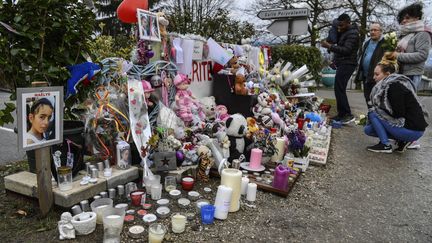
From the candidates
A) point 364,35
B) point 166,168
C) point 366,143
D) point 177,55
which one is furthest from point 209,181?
point 364,35

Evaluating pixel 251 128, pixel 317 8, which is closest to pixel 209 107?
pixel 251 128

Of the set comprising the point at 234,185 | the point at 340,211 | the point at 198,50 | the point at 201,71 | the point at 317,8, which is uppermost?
the point at 317,8

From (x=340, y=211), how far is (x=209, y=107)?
2026 mm

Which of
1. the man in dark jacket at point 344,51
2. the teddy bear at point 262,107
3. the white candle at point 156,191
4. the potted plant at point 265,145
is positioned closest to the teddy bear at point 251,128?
the potted plant at point 265,145

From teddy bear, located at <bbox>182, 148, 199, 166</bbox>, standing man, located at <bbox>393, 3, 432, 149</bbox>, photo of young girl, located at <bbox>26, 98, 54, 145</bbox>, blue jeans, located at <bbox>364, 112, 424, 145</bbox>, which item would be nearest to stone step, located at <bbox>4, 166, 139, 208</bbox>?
photo of young girl, located at <bbox>26, 98, 54, 145</bbox>

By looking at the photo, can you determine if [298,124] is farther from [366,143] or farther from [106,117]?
[106,117]

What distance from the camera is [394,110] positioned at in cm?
389

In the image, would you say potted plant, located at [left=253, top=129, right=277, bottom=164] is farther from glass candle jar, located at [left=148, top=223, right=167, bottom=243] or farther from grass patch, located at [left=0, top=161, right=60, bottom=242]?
grass patch, located at [left=0, top=161, right=60, bottom=242]

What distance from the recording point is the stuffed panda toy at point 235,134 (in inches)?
124

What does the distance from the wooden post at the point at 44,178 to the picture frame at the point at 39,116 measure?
90 mm

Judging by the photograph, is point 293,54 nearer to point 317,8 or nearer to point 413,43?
point 413,43

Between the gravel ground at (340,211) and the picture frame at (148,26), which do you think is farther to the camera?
the picture frame at (148,26)

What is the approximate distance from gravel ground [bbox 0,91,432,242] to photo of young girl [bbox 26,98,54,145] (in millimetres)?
599

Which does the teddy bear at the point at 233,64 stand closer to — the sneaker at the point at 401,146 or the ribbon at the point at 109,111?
the ribbon at the point at 109,111
